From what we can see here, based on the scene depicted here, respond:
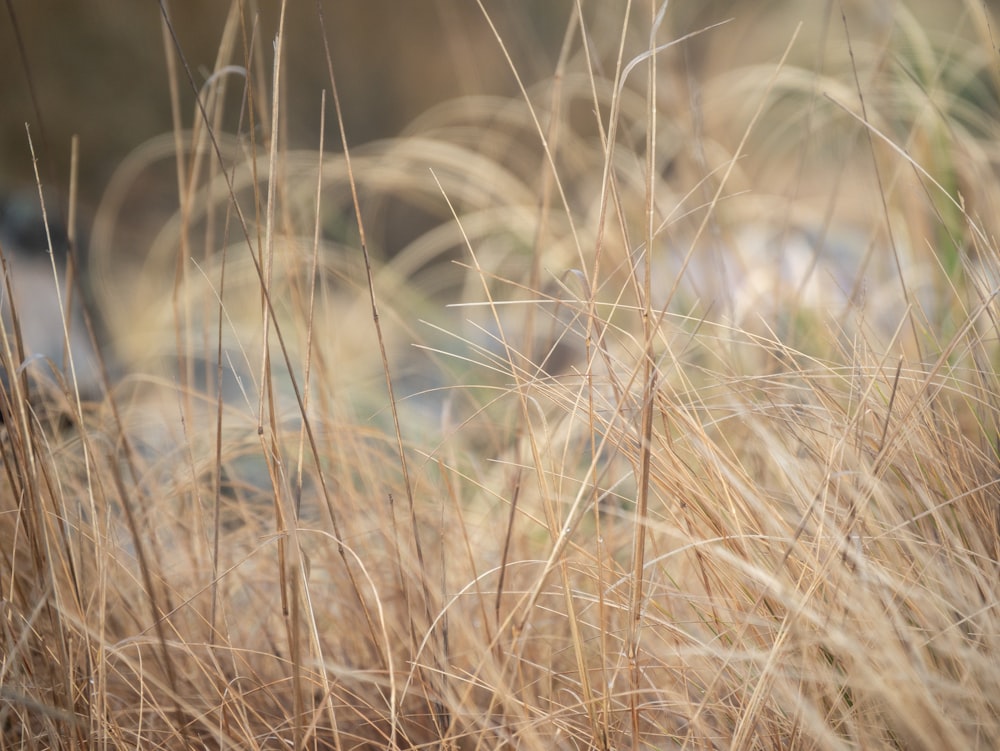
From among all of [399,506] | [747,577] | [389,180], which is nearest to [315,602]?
[399,506]

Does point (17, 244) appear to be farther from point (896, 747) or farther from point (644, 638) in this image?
point (896, 747)

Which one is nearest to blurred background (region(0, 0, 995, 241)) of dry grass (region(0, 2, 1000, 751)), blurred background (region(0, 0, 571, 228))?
blurred background (region(0, 0, 571, 228))

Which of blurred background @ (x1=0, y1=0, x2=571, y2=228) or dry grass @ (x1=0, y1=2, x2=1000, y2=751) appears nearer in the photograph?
dry grass @ (x1=0, y1=2, x2=1000, y2=751)

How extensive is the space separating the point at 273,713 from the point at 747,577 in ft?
1.12

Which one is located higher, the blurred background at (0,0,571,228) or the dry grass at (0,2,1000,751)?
the blurred background at (0,0,571,228)

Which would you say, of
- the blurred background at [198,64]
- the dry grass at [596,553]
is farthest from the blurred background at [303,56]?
the dry grass at [596,553]

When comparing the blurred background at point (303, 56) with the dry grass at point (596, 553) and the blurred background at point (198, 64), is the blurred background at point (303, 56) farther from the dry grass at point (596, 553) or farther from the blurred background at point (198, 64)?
the dry grass at point (596, 553)

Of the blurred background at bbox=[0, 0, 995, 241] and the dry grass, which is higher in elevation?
the blurred background at bbox=[0, 0, 995, 241]

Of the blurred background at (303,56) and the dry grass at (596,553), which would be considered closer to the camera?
the dry grass at (596,553)

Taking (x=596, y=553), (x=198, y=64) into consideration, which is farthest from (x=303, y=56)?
(x=596, y=553)

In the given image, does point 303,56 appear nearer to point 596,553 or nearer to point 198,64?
point 198,64

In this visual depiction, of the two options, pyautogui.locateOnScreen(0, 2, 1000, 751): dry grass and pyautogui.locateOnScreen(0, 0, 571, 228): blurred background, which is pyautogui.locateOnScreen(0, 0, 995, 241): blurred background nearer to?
pyautogui.locateOnScreen(0, 0, 571, 228): blurred background

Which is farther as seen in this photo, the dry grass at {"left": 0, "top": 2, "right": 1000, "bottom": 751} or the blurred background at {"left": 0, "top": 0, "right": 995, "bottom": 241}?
the blurred background at {"left": 0, "top": 0, "right": 995, "bottom": 241}

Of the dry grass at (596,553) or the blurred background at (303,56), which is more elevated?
the blurred background at (303,56)
